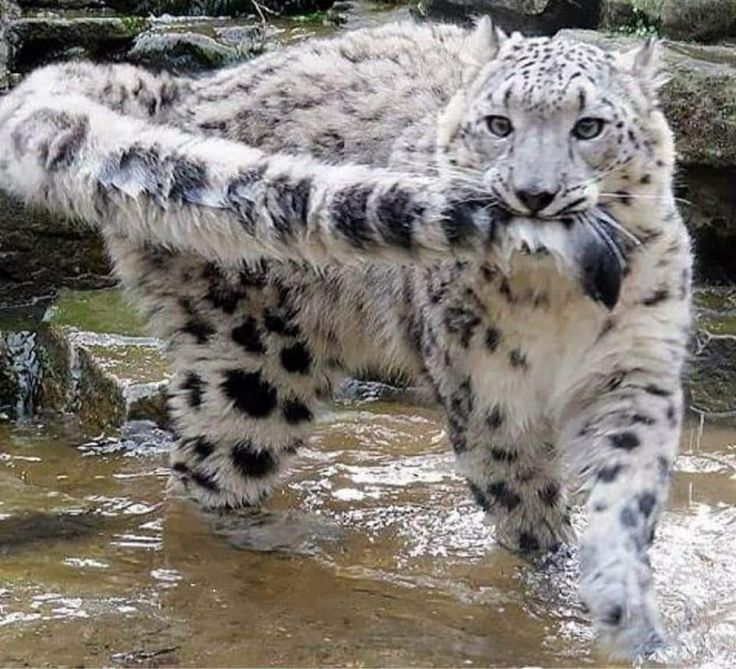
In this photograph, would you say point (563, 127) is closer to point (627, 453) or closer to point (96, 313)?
point (627, 453)

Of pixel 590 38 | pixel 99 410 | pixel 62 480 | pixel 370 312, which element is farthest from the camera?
pixel 590 38

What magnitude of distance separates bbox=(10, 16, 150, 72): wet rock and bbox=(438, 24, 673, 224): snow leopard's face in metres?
5.89

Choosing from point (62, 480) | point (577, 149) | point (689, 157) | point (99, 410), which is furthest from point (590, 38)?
point (577, 149)

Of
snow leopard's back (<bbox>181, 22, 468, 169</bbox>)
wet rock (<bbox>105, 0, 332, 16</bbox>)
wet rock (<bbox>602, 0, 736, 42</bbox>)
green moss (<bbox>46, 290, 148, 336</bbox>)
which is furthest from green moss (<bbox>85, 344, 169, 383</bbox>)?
wet rock (<bbox>105, 0, 332, 16</bbox>)

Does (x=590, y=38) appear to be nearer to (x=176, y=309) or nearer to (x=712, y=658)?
(x=176, y=309)

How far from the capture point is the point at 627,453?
157 inches

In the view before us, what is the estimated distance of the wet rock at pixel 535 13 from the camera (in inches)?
400

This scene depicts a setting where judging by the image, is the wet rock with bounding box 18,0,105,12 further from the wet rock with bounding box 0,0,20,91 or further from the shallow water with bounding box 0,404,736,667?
the shallow water with bounding box 0,404,736,667

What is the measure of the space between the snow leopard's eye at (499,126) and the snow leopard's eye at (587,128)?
0.16 metres

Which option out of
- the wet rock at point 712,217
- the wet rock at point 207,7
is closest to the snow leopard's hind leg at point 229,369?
the wet rock at point 712,217

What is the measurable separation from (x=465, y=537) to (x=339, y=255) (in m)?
2.09

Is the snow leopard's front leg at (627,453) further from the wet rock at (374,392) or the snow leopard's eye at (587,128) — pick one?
the wet rock at (374,392)

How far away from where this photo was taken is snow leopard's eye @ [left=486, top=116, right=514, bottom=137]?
3.95m

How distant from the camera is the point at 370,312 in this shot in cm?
481
